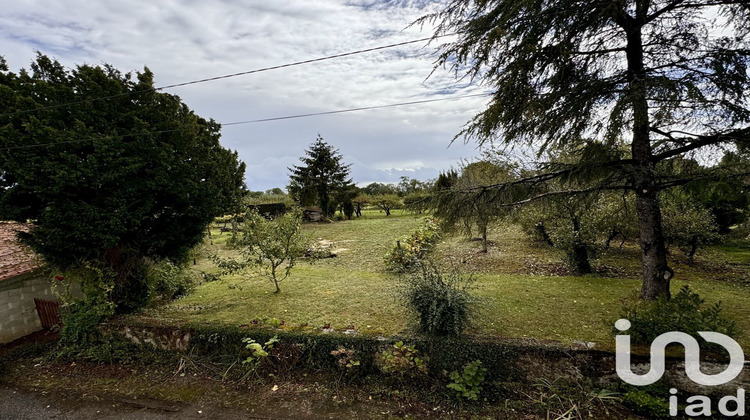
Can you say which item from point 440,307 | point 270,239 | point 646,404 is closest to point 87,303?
point 270,239

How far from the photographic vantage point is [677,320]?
380cm

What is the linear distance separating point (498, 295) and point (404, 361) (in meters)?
3.09

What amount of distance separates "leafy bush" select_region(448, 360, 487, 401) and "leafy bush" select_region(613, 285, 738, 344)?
1.92 m

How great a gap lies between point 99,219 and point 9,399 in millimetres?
3165

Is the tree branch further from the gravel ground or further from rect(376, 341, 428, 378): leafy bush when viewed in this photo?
the gravel ground

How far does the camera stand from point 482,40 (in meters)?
4.36

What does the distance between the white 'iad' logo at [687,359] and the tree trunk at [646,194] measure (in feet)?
2.32

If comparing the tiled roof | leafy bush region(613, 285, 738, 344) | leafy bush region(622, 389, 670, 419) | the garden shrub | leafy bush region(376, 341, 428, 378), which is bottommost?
leafy bush region(622, 389, 670, 419)

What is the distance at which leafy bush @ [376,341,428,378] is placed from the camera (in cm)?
439

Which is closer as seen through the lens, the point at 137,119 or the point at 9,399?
the point at 9,399

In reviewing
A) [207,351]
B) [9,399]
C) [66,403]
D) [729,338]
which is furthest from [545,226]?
[9,399]

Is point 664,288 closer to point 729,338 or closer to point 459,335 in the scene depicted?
point 729,338

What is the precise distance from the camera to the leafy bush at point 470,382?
4066mm

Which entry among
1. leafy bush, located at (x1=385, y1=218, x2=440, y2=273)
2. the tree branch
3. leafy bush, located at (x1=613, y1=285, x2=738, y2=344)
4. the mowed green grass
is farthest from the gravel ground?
the tree branch
